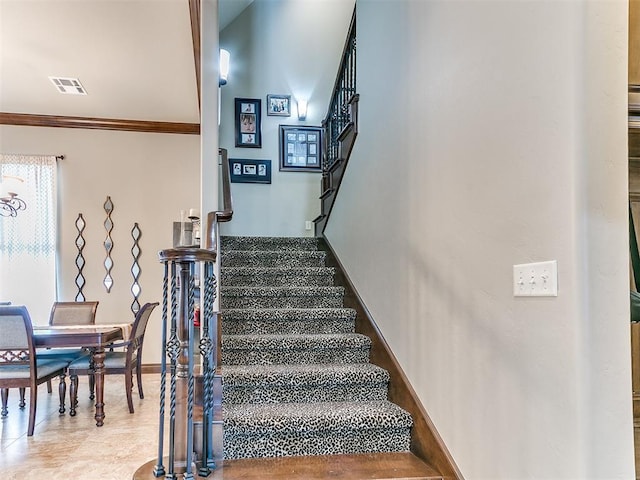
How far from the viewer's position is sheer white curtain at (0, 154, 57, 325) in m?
5.21

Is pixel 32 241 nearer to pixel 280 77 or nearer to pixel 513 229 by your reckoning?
pixel 280 77

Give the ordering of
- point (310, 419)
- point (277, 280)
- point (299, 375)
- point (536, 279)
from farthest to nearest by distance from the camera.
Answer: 1. point (277, 280)
2. point (299, 375)
3. point (310, 419)
4. point (536, 279)

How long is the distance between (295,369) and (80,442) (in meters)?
1.79

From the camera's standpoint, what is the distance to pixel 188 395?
180cm

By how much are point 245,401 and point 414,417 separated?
0.91 metres

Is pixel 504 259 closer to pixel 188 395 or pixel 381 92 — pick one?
pixel 188 395

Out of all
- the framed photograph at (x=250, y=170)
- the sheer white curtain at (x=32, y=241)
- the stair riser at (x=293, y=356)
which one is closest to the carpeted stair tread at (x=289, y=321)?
the stair riser at (x=293, y=356)

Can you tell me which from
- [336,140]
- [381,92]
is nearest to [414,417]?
[381,92]

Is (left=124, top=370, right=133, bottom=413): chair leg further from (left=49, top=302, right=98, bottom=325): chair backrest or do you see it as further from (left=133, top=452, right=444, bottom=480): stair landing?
(left=133, top=452, right=444, bottom=480): stair landing

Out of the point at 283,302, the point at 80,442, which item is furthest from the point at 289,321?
the point at 80,442

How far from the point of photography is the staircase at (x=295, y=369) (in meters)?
2.11

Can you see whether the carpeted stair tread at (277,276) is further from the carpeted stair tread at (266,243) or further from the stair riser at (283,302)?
the carpeted stair tread at (266,243)

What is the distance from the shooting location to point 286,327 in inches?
121

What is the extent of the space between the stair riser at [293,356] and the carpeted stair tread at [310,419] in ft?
1.44
